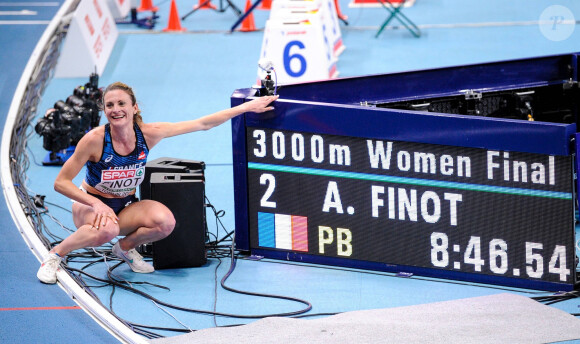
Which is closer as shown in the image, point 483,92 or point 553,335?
point 553,335

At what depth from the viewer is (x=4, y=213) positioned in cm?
815

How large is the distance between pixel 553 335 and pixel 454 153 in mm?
1441

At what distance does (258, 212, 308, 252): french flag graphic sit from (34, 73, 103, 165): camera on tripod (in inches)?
107

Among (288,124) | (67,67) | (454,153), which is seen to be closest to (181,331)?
(288,124)

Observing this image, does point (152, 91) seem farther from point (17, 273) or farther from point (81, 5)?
point (17, 273)

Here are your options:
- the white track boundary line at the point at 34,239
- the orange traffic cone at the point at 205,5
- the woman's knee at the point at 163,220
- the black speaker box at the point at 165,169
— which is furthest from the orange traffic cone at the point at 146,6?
the woman's knee at the point at 163,220

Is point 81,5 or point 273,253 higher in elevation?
point 81,5

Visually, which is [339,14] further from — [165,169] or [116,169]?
[116,169]

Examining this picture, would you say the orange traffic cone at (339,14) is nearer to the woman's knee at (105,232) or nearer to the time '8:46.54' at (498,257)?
the time '8:46.54' at (498,257)

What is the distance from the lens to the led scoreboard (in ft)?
19.9

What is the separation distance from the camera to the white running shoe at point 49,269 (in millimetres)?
6566

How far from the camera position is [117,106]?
6238 mm

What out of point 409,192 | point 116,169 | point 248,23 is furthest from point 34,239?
point 248,23

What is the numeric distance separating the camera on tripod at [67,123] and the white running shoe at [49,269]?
2.51m
